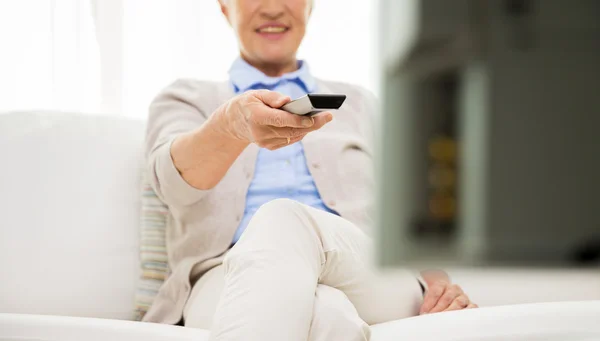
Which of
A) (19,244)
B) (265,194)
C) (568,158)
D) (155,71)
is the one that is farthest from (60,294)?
(568,158)

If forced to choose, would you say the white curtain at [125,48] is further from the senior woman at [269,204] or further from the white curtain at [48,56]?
the senior woman at [269,204]

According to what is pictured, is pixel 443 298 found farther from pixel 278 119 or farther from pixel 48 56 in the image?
pixel 48 56

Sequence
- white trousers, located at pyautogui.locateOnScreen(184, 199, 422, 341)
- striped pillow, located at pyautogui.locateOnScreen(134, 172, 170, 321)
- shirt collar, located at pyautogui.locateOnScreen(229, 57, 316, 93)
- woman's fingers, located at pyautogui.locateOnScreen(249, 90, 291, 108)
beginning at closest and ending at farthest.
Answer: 1. white trousers, located at pyautogui.locateOnScreen(184, 199, 422, 341)
2. woman's fingers, located at pyautogui.locateOnScreen(249, 90, 291, 108)
3. striped pillow, located at pyautogui.locateOnScreen(134, 172, 170, 321)
4. shirt collar, located at pyautogui.locateOnScreen(229, 57, 316, 93)

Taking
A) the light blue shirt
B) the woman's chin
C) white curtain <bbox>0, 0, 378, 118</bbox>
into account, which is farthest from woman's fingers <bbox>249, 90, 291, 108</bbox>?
white curtain <bbox>0, 0, 378, 118</bbox>

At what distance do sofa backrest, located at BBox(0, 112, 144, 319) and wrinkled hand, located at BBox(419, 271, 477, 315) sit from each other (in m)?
0.55

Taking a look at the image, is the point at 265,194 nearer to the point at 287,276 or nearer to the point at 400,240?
the point at 287,276

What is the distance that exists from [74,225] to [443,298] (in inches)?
26.9

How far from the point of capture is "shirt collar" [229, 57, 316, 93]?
136 cm

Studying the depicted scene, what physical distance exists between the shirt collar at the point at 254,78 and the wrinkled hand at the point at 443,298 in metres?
0.50

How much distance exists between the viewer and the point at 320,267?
91cm

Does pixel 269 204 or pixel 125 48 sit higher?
pixel 125 48

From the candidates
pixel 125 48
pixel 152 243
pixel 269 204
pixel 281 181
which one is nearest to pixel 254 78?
pixel 281 181

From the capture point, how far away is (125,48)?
6.69 feet

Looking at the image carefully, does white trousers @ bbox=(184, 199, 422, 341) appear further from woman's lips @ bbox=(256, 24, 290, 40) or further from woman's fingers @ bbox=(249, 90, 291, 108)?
woman's lips @ bbox=(256, 24, 290, 40)
